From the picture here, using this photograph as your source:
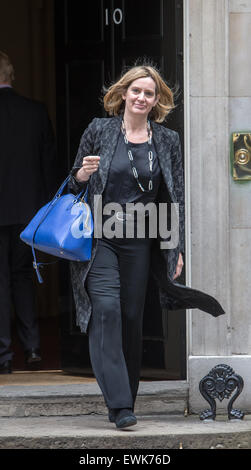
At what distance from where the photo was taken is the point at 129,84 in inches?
256

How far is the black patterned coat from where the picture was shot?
21.1 feet

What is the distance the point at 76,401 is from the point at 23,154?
190 centimetres

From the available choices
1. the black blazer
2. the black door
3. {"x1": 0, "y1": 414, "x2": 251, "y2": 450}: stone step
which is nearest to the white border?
the black door

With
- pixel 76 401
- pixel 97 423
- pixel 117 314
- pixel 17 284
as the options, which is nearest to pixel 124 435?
pixel 97 423

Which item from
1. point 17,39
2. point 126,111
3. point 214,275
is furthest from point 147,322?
point 17,39

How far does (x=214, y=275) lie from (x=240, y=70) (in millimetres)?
1233

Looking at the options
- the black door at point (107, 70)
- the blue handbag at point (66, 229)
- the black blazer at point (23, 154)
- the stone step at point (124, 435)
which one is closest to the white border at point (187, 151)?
the black door at point (107, 70)

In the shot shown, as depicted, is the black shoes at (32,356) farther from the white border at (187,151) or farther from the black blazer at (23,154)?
the white border at (187,151)

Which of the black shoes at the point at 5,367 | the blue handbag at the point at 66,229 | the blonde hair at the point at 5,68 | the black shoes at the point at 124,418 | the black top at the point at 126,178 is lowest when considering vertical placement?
the black shoes at the point at 5,367

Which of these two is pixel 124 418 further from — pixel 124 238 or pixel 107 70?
pixel 107 70

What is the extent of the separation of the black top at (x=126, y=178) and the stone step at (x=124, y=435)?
1244mm

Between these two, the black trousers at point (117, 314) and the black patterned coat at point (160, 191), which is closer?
the black trousers at point (117, 314)

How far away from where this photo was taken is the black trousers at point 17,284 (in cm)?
811
